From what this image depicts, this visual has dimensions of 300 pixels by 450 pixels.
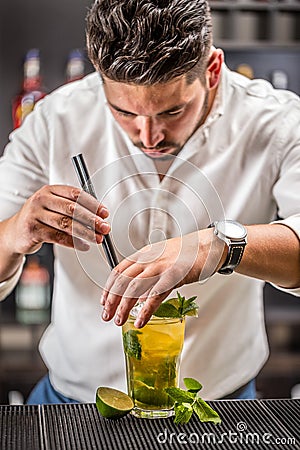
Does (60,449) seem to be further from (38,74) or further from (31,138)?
(38,74)

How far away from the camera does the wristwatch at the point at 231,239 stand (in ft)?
4.86

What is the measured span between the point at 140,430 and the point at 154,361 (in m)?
0.12

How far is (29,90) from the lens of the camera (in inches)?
134

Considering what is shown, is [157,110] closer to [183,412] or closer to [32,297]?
[183,412]

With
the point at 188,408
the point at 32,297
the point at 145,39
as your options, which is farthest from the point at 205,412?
the point at 32,297

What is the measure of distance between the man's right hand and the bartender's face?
0.22 m

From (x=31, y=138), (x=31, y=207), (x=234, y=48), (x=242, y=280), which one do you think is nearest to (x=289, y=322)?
(x=234, y=48)

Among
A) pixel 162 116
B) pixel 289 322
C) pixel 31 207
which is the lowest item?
pixel 289 322

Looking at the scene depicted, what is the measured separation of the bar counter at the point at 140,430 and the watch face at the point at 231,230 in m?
0.30

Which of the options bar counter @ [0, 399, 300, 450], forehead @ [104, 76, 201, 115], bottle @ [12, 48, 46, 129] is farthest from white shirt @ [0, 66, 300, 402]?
bottle @ [12, 48, 46, 129]

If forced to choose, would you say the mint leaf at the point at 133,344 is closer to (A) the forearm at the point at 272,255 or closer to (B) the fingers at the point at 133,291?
(B) the fingers at the point at 133,291

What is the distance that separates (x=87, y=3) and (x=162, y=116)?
209cm

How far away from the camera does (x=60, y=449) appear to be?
122 cm

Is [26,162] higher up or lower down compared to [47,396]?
higher up
